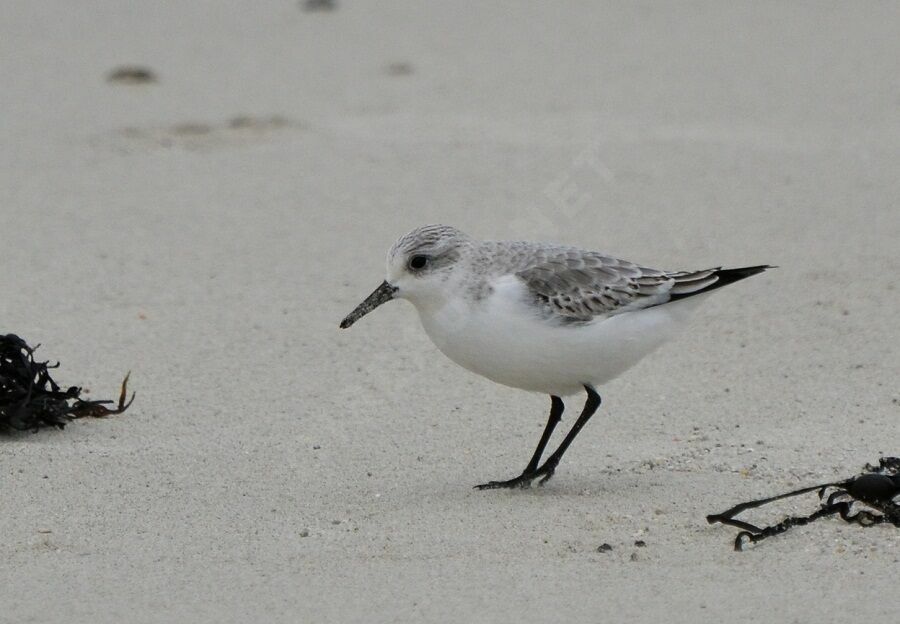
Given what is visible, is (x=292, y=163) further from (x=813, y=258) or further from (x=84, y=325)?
(x=813, y=258)

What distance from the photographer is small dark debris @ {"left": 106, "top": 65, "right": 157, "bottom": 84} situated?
1191 cm

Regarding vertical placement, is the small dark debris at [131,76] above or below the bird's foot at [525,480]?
above

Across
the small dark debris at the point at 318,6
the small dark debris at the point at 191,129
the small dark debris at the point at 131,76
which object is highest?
the small dark debris at the point at 318,6

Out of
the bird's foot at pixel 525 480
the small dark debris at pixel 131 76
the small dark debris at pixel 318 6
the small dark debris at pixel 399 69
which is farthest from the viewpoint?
the small dark debris at pixel 318 6

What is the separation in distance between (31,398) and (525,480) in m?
2.15

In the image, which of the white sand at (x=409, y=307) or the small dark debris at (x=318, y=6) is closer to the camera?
the white sand at (x=409, y=307)

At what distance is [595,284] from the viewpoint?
539cm

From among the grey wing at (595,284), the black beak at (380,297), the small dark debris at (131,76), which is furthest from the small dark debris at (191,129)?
the grey wing at (595,284)

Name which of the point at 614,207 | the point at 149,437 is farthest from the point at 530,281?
the point at 614,207

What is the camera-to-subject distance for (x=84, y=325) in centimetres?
736

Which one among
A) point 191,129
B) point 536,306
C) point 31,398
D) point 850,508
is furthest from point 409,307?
point 191,129

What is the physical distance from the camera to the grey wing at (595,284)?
5.23 meters

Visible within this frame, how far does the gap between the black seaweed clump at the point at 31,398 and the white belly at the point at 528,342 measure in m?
1.59

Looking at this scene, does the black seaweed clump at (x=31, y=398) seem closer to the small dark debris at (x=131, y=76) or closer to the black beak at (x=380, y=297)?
the black beak at (x=380, y=297)
